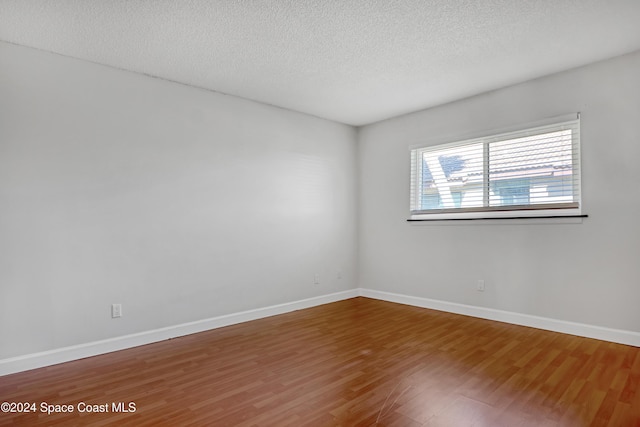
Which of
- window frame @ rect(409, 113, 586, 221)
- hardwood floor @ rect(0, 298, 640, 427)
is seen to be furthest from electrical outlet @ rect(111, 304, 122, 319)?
window frame @ rect(409, 113, 586, 221)

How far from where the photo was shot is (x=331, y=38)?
277cm

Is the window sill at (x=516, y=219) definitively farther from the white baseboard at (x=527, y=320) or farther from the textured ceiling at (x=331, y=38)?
the textured ceiling at (x=331, y=38)

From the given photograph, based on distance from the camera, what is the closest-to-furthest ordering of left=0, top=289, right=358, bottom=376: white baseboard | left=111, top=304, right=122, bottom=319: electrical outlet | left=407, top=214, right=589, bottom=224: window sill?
left=0, top=289, right=358, bottom=376: white baseboard < left=111, top=304, right=122, bottom=319: electrical outlet < left=407, top=214, right=589, bottom=224: window sill

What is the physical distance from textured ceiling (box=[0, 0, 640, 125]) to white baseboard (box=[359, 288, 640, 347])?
8.23 ft

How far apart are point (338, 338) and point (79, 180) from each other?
2.73 m

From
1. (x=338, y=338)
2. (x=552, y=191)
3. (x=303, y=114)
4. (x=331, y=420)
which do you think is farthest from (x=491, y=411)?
(x=303, y=114)

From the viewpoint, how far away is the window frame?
3424mm

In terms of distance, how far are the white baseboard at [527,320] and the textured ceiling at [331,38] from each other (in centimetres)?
251

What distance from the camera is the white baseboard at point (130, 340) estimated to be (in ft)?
8.83

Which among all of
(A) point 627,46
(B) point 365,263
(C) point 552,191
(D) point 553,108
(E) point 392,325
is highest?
(A) point 627,46

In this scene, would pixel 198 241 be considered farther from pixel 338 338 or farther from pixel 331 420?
pixel 331 420

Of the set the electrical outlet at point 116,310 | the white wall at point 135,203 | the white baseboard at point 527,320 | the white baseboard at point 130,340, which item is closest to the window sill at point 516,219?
the white baseboard at point 527,320

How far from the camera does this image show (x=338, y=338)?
3367mm

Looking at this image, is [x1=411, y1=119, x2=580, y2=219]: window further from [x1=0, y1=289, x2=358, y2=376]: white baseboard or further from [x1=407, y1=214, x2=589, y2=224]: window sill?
[x1=0, y1=289, x2=358, y2=376]: white baseboard
